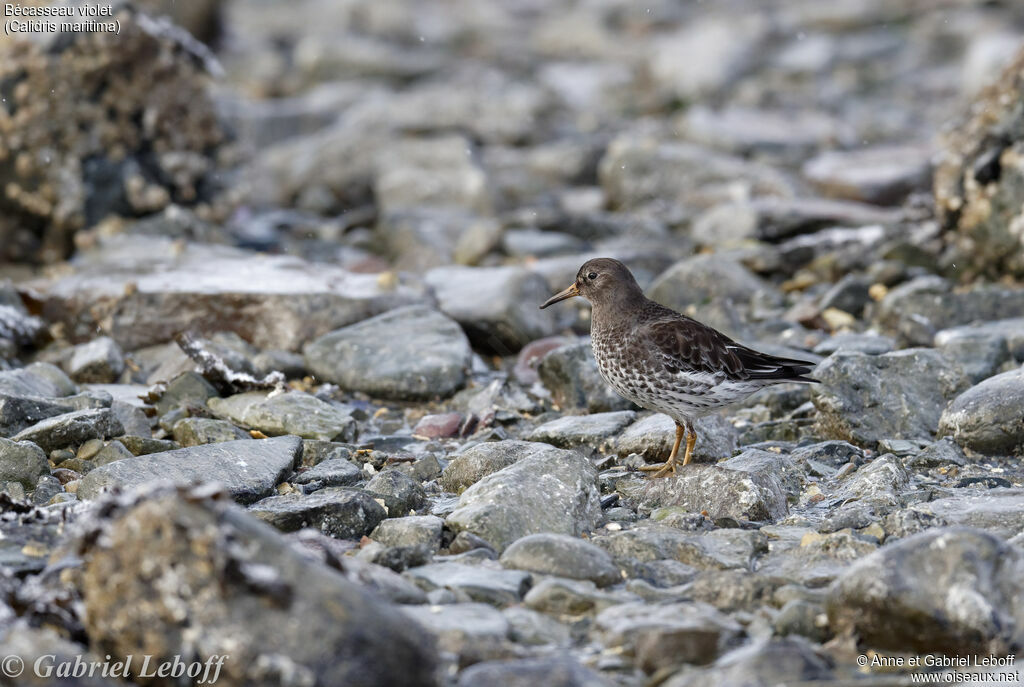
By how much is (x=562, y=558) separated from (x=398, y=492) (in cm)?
110

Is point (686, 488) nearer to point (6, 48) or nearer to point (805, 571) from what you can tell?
point (805, 571)

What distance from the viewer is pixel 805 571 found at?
14.5 ft

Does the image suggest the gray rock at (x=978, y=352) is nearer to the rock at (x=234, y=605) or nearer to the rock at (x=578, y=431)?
the rock at (x=578, y=431)

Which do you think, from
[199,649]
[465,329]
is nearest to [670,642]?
[199,649]

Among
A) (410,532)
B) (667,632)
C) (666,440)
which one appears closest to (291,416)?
(410,532)

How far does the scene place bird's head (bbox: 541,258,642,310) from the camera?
20.3ft

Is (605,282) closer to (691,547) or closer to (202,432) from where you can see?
(691,547)

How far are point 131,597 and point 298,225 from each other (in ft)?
28.0

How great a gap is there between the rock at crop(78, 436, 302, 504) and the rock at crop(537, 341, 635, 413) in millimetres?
1934

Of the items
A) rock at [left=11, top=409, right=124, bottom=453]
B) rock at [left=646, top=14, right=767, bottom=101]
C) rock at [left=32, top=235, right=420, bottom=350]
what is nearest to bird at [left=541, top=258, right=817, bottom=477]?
rock at [left=32, top=235, right=420, bottom=350]

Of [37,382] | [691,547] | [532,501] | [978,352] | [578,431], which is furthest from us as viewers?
[978,352]

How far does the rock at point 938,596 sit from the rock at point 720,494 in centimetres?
123

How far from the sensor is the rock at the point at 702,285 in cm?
834

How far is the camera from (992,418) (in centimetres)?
566
